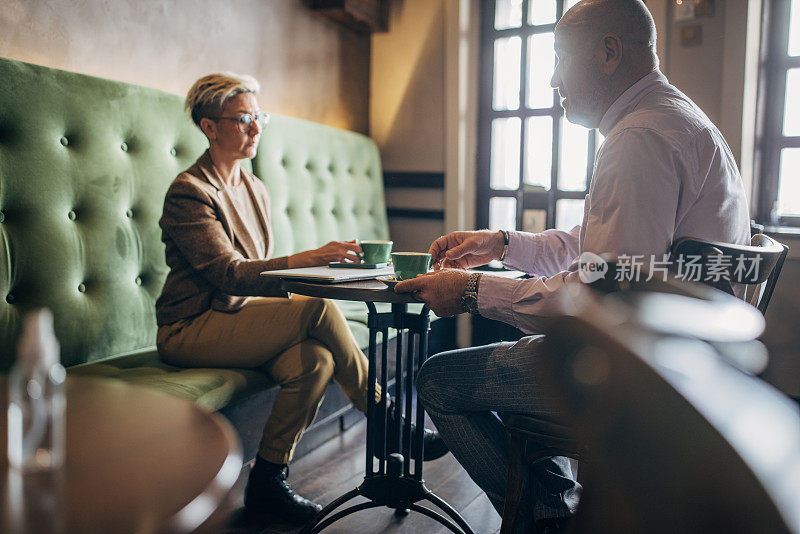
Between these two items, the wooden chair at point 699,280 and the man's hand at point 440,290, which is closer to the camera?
the wooden chair at point 699,280

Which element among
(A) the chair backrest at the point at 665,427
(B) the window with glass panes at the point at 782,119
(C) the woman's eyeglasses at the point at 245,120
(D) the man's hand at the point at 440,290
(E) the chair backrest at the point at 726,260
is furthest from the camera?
(B) the window with glass panes at the point at 782,119

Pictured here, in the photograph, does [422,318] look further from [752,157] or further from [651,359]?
[752,157]

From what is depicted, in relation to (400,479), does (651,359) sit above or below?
above

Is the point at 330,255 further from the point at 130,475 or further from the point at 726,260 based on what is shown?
the point at 130,475

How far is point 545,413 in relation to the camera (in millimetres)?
1271

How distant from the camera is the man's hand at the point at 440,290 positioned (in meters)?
1.30

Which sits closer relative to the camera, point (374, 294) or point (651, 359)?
point (651, 359)

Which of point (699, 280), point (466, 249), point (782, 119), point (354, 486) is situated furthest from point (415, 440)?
point (782, 119)

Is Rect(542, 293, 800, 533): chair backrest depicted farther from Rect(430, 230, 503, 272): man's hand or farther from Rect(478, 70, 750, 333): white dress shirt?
Rect(430, 230, 503, 272): man's hand

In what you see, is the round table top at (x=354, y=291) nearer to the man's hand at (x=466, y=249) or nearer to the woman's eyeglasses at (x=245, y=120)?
the man's hand at (x=466, y=249)

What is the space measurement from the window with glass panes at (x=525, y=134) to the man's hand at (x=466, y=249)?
179 cm

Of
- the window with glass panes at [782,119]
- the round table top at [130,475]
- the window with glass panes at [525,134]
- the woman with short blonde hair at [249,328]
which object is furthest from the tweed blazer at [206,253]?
the window with glass panes at [782,119]

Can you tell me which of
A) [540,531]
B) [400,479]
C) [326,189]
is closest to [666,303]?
[540,531]

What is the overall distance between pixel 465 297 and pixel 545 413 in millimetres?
285
